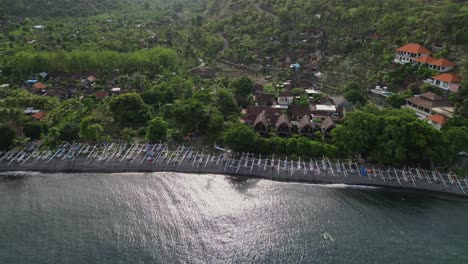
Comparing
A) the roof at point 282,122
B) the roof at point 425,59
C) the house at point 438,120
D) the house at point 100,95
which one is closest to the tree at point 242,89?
the roof at point 282,122

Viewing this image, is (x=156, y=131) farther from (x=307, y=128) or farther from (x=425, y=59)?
(x=425, y=59)

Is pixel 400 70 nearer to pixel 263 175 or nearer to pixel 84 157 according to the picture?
pixel 263 175

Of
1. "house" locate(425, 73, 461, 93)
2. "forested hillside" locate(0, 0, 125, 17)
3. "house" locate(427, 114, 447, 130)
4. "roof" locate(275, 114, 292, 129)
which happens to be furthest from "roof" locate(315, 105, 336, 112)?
"forested hillside" locate(0, 0, 125, 17)

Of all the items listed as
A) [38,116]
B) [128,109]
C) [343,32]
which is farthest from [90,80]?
[343,32]

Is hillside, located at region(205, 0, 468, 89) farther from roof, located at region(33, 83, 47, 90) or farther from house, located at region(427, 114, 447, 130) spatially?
roof, located at region(33, 83, 47, 90)

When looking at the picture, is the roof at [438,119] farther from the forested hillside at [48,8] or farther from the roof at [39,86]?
the forested hillside at [48,8]

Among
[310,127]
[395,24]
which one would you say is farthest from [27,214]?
[395,24]
